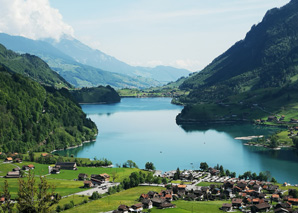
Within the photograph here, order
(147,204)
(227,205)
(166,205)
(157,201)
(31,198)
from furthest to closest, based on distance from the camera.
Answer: (157,201) → (147,204) → (166,205) → (227,205) → (31,198)

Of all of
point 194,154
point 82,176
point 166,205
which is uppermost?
point 166,205

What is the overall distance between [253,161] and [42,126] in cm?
9897

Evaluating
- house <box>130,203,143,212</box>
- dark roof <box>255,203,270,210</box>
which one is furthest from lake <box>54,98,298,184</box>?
house <box>130,203,143,212</box>

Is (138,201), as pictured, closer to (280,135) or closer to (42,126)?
(42,126)

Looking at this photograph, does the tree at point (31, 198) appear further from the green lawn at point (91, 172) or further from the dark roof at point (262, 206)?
the green lawn at point (91, 172)

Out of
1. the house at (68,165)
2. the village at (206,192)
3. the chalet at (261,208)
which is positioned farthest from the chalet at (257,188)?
the house at (68,165)

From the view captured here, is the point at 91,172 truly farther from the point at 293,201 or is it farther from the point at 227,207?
the point at 293,201

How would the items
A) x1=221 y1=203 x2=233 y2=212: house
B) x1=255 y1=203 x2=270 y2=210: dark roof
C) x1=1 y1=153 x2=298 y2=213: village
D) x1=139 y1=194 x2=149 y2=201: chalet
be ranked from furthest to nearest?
x1=139 y1=194 x2=149 y2=201: chalet < x1=1 y1=153 x2=298 y2=213: village < x1=221 y1=203 x2=233 y2=212: house < x1=255 y1=203 x2=270 y2=210: dark roof

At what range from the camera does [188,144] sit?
623ft

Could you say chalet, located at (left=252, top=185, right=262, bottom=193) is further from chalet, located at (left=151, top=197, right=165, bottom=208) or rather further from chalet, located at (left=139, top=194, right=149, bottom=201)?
chalet, located at (left=139, top=194, right=149, bottom=201)

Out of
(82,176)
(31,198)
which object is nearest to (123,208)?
(82,176)

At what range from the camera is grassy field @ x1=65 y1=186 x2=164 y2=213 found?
260 feet

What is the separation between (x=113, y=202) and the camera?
84625 millimetres

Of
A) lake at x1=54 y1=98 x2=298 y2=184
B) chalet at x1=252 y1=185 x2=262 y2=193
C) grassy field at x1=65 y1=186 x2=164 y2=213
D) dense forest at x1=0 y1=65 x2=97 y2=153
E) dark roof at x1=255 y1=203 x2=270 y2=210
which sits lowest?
lake at x1=54 y1=98 x2=298 y2=184
